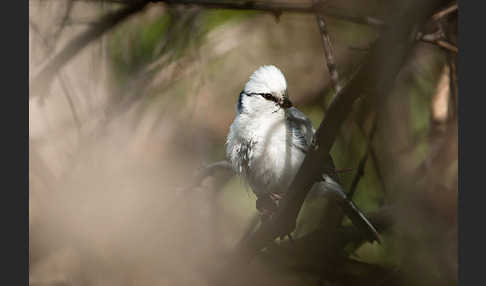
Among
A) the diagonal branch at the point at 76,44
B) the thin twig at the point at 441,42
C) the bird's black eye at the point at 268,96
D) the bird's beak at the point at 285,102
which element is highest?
the diagonal branch at the point at 76,44

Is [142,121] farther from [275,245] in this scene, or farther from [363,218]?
[363,218]

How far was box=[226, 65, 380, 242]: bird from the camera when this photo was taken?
1833 millimetres

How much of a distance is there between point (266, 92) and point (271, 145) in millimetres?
221

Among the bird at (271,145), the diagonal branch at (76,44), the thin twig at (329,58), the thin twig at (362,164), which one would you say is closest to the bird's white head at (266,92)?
the bird at (271,145)

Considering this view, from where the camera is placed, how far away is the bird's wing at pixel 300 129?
1.83 metres

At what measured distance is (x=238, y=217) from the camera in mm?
2225

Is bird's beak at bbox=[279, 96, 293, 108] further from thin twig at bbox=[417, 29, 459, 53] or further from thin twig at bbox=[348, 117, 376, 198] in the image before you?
thin twig at bbox=[417, 29, 459, 53]

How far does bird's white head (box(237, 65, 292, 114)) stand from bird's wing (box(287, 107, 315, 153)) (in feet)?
0.16

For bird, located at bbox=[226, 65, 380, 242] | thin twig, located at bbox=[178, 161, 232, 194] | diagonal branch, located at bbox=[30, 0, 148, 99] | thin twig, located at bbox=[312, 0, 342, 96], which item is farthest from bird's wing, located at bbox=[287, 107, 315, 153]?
diagonal branch, located at bbox=[30, 0, 148, 99]

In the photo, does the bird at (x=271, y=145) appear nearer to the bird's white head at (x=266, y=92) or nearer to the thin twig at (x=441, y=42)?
the bird's white head at (x=266, y=92)

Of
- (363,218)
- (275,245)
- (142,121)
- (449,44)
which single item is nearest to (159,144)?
(142,121)

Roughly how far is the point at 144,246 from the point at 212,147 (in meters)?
0.67

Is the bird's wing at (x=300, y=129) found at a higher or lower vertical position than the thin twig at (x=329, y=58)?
lower

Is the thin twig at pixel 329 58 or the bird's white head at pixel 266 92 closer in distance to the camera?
the thin twig at pixel 329 58
